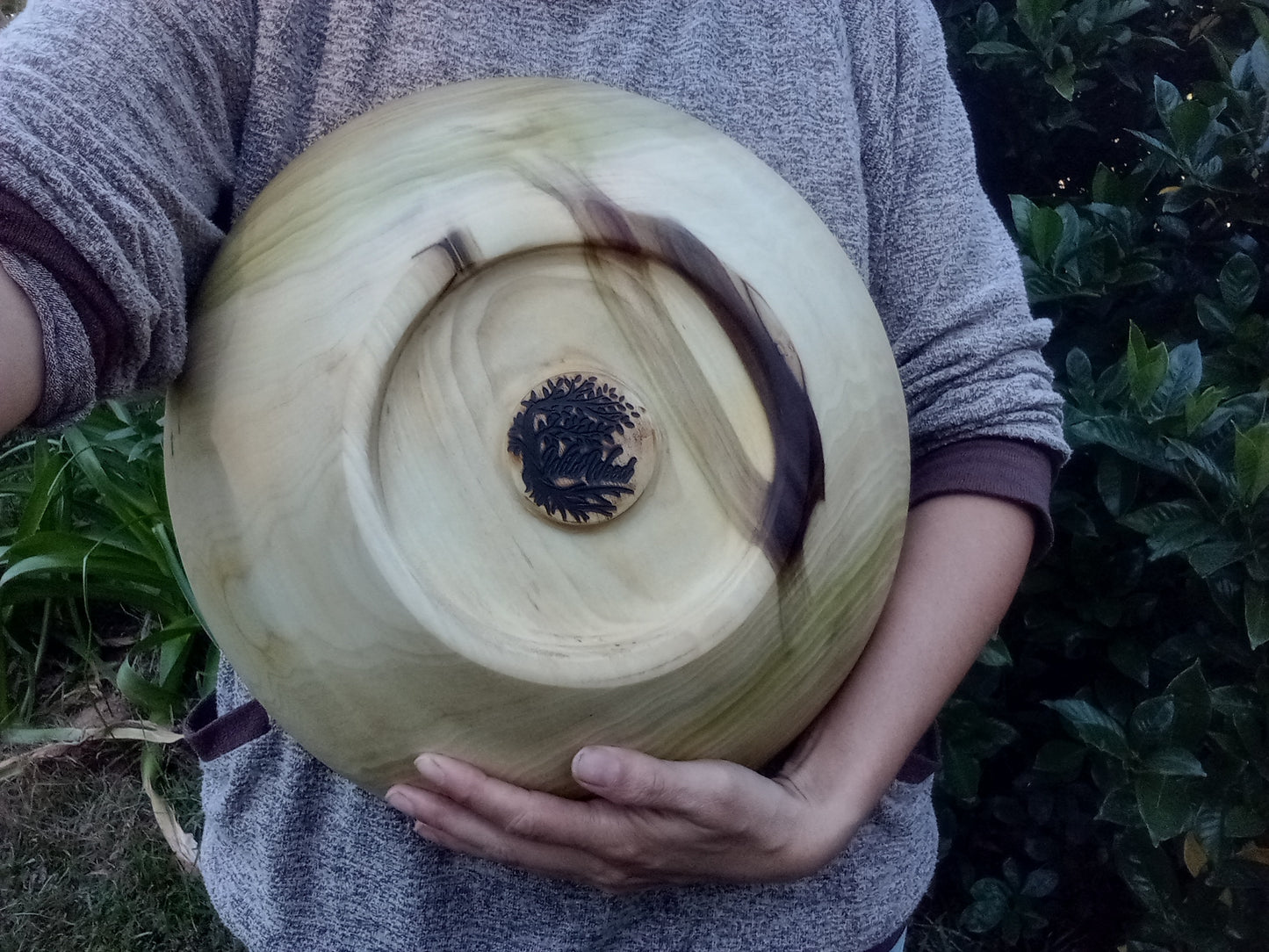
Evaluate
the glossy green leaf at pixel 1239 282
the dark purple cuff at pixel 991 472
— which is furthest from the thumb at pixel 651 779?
the glossy green leaf at pixel 1239 282

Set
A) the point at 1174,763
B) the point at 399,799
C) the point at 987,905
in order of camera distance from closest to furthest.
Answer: the point at 399,799, the point at 1174,763, the point at 987,905

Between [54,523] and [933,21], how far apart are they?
173 cm

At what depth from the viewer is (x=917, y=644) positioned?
0.78m

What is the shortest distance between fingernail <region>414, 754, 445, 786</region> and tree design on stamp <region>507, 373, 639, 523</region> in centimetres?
15

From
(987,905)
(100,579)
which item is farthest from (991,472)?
(100,579)

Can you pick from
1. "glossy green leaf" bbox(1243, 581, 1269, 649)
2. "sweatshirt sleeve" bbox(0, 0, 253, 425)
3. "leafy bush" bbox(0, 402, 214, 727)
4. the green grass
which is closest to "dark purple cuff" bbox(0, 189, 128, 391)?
"sweatshirt sleeve" bbox(0, 0, 253, 425)

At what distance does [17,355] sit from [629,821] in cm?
41

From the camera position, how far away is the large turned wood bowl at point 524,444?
0.55m

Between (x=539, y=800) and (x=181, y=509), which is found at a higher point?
(x=181, y=509)

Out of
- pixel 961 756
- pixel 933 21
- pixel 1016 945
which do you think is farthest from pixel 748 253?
pixel 1016 945

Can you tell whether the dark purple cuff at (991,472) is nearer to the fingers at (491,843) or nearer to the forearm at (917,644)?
the forearm at (917,644)

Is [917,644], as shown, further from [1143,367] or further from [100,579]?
[100,579]

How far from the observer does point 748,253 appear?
580 millimetres

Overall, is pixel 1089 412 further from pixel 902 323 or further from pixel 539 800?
pixel 539 800
